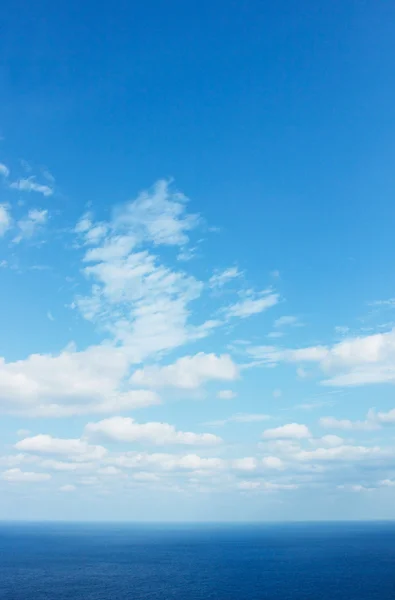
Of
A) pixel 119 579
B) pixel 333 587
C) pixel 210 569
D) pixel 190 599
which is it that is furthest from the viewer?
pixel 210 569

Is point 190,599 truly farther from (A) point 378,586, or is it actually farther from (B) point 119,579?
(A) point 378,586

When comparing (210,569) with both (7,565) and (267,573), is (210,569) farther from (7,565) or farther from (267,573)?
(7,565)

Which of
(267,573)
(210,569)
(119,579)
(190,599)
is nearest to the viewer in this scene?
(190,599)

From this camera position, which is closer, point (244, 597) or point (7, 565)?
point (244, 597)

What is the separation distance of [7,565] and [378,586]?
156 m

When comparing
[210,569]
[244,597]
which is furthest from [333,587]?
[210,569]

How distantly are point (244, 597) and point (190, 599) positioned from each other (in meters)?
16.2

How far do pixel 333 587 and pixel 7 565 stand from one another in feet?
466

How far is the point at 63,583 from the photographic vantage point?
150750 millimetres

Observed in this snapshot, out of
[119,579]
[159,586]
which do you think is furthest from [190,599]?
[119,579]

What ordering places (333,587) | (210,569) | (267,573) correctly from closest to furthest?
(333,587), (267,573), (210,569)

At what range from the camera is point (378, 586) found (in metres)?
144

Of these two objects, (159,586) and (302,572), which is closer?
(159,586)

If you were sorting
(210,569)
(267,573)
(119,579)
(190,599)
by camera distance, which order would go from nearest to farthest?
(190,599) < (119,579) < (267,573) < (210,569)
